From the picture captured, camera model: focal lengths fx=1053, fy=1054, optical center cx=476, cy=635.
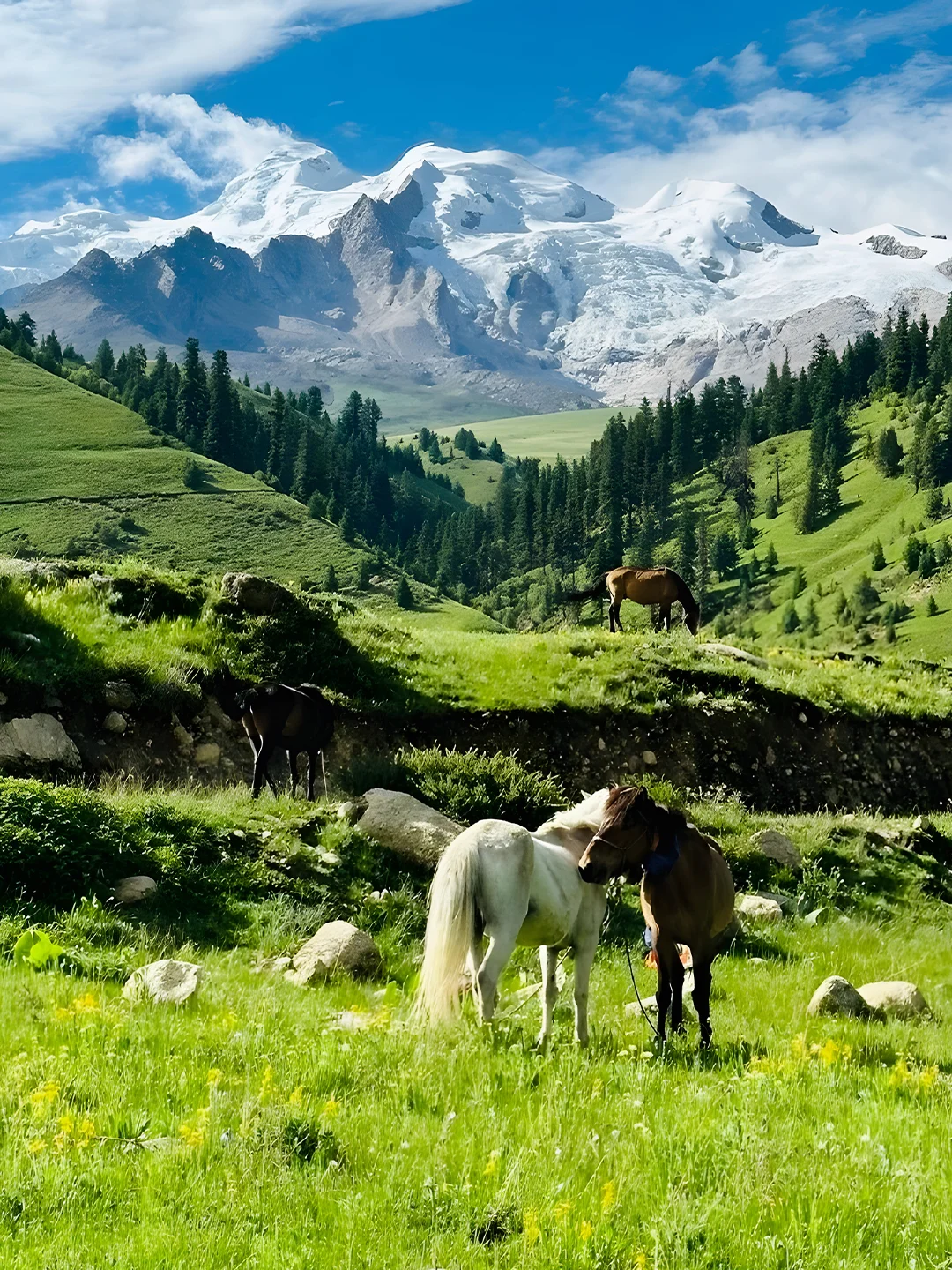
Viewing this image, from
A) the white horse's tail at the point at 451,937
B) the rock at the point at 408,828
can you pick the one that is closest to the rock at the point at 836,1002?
the white horse's tail at the point at 451,937

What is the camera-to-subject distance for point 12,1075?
22.2 ft

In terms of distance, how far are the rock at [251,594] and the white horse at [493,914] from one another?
14.2 metres

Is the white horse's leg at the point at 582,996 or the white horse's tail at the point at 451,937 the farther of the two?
the white horse's leg at the point at 582,996

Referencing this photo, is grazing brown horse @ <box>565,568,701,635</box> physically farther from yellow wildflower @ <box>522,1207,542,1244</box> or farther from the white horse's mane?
yellow wildflower @ <box>522,1207,542,1244</box>

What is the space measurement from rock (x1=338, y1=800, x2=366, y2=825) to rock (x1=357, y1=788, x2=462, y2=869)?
0.13 m

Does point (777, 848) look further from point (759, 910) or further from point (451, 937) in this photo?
point (451, 937)

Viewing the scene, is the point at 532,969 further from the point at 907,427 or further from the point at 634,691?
the point at 907,427

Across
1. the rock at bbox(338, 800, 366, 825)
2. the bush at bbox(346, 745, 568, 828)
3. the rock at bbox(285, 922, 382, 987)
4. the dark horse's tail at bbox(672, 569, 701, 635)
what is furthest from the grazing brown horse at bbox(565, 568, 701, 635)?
the rock at bbox(285, 922, 382, 987)

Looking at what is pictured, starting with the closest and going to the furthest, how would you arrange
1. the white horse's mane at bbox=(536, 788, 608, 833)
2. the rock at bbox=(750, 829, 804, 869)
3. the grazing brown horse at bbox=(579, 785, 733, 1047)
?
the grazing brown horse at bbox=(579, 785, 733, 1047)
the white horse's mane at bbox=(536, 788, 608, 833)
the rock at bbox=(750, 829, 804, 869)

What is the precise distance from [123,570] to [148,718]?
576 cm

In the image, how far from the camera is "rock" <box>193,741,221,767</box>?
19.1 meters

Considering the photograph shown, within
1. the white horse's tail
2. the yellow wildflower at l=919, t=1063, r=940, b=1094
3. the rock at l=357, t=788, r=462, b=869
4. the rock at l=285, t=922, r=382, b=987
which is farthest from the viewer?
the rock at l=357, t=788, r=462, b=869

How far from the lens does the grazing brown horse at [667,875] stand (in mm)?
9289

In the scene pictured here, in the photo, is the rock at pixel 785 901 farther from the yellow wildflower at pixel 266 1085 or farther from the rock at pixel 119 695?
the rock at pixel 119 695
